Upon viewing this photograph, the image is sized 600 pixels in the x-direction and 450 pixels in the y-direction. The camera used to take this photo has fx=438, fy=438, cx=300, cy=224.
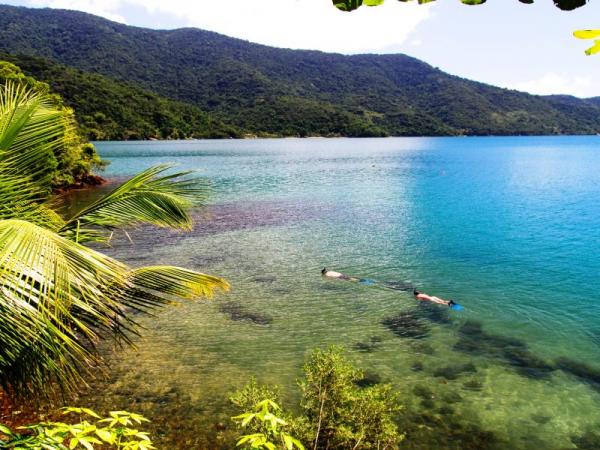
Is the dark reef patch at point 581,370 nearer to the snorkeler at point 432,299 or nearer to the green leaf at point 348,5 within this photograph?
the snorkeler at point 432,299

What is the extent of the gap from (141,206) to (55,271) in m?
2.50

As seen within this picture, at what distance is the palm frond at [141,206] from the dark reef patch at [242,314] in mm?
10158

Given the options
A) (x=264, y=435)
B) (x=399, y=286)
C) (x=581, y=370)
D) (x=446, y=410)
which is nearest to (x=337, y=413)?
(x=446, y=410)

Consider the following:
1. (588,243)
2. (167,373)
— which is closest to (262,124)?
(588,243)

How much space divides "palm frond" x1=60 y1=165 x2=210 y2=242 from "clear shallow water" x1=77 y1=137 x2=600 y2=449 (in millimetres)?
5784

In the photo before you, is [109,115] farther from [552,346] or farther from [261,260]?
[552,346]

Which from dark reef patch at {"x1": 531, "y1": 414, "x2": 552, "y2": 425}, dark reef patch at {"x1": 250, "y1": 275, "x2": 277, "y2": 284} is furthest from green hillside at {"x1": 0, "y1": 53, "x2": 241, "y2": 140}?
dark reef patch at {"x1": 531, "y1": 414, "x2": 552, "y2": 425}

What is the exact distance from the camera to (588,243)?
27.6m

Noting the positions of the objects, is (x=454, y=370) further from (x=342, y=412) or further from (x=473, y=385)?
(x=342, y=412)

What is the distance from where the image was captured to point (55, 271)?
3.51m

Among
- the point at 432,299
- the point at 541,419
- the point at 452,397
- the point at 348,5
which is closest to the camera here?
the point at 348,5

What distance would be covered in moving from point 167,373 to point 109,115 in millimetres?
138790

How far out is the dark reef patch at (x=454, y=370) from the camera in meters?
12.4

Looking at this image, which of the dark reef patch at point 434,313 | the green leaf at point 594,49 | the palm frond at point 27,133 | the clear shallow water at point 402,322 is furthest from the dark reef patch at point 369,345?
the green leaf at point 594,49
